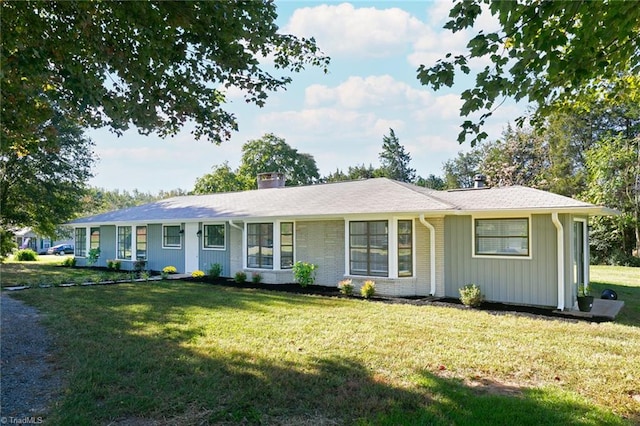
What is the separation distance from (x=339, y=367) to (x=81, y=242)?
21.0 metres

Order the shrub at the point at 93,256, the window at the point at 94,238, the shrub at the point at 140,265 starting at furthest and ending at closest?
1. the window at the point at 94,238
2. the shrub at the point at 93,256
3. the shrub at the point at 140,265

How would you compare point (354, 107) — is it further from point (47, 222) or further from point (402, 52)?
point (47, 222)

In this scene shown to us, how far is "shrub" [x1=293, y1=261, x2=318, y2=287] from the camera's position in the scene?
12.6 m

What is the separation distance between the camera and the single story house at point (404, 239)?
9578 mm

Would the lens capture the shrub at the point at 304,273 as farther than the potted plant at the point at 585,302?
Yes

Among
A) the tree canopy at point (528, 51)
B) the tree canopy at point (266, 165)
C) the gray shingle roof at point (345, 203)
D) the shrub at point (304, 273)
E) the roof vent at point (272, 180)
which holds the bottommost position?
the shrub at point (304, 273)

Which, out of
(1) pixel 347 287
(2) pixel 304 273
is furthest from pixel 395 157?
(1) pixel 347 287

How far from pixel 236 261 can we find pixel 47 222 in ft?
44.5

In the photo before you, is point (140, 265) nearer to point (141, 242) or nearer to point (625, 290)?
point (141, 242)

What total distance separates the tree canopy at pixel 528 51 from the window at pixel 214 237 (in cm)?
1279

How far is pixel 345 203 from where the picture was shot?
12.9 meters

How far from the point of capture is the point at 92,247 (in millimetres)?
20891

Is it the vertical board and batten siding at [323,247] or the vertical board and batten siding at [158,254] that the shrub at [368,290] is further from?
the vertical board and batten siding at [158,254]

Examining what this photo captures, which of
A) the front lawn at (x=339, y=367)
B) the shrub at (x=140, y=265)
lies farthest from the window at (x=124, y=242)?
the front lawn at (x=339, y=367)
